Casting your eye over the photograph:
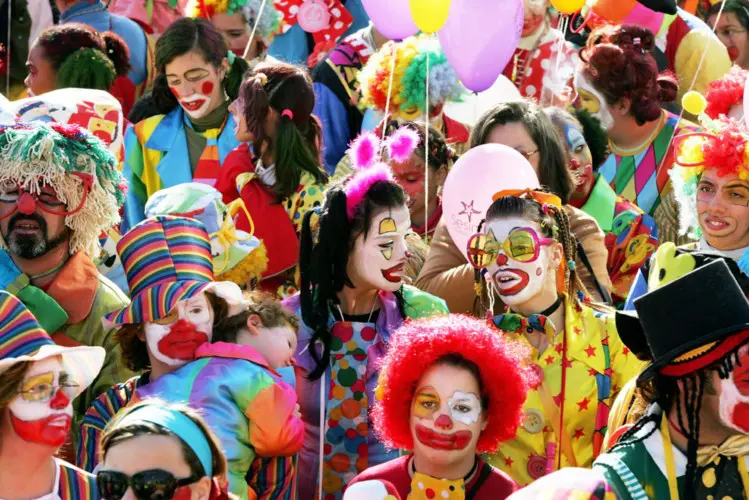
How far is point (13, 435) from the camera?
161 inches

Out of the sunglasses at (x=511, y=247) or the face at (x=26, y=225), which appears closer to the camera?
the sunglasses at (x=511, y=247)

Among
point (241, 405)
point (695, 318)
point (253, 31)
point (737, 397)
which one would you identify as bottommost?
point (241, 405)

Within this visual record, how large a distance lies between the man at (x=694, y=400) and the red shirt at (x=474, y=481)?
0.86 m

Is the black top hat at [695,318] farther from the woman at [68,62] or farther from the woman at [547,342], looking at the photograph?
the woman at [68,62]

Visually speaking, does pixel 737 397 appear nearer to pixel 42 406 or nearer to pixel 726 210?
pixel 42 406

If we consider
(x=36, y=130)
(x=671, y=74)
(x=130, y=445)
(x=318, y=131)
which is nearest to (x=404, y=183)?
(x=318, y=131)

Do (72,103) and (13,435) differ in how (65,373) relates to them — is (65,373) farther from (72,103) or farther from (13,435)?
(72,103)

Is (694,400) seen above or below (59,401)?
above

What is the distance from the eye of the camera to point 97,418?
490 cm

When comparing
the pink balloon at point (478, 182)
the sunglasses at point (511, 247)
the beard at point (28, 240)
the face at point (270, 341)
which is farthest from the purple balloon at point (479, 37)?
the beard at point (28, 240)

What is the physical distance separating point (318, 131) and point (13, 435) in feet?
9.12

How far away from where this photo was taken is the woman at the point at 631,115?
723 centimetres

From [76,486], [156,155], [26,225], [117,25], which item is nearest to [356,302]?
[26,225]

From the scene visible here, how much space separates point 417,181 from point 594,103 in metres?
1.28
